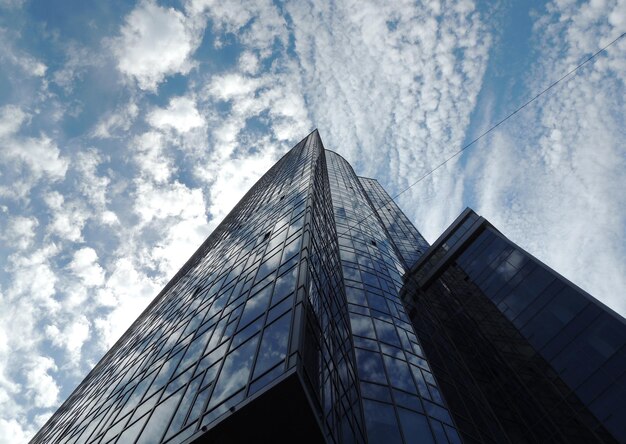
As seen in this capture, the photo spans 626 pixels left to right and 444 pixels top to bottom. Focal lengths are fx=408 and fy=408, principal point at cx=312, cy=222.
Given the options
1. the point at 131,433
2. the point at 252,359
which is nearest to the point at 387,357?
the point at 252,359

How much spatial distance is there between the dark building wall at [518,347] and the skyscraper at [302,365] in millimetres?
183

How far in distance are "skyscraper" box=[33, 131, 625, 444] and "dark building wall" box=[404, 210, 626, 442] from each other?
18 cm

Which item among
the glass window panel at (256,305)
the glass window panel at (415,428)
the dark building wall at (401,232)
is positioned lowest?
the glass window panel at (415,428)

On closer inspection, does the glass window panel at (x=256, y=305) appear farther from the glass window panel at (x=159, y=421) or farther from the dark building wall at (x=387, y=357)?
the dark building wall at (x=387, y=357)

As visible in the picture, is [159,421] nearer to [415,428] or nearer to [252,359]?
[252,359]

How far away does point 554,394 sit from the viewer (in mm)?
20906

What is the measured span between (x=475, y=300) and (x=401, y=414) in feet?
52.9

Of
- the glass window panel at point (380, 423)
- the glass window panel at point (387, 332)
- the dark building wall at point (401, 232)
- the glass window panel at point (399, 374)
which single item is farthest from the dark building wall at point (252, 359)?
the dark building wall at point (401, 232)

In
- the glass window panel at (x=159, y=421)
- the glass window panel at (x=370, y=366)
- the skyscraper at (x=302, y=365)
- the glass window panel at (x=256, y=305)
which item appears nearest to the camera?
the skyscraper at (x=302, y=365)

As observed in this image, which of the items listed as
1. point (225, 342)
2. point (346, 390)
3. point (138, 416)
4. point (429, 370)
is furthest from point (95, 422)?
point (429, 370)

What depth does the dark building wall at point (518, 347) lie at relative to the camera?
61.0ft

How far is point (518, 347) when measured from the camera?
24.0m

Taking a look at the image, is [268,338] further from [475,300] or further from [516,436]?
[475,300]

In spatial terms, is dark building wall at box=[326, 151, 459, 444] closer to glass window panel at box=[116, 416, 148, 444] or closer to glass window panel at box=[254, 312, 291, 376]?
glass window panel at box=[254, 312, 291, 376]
